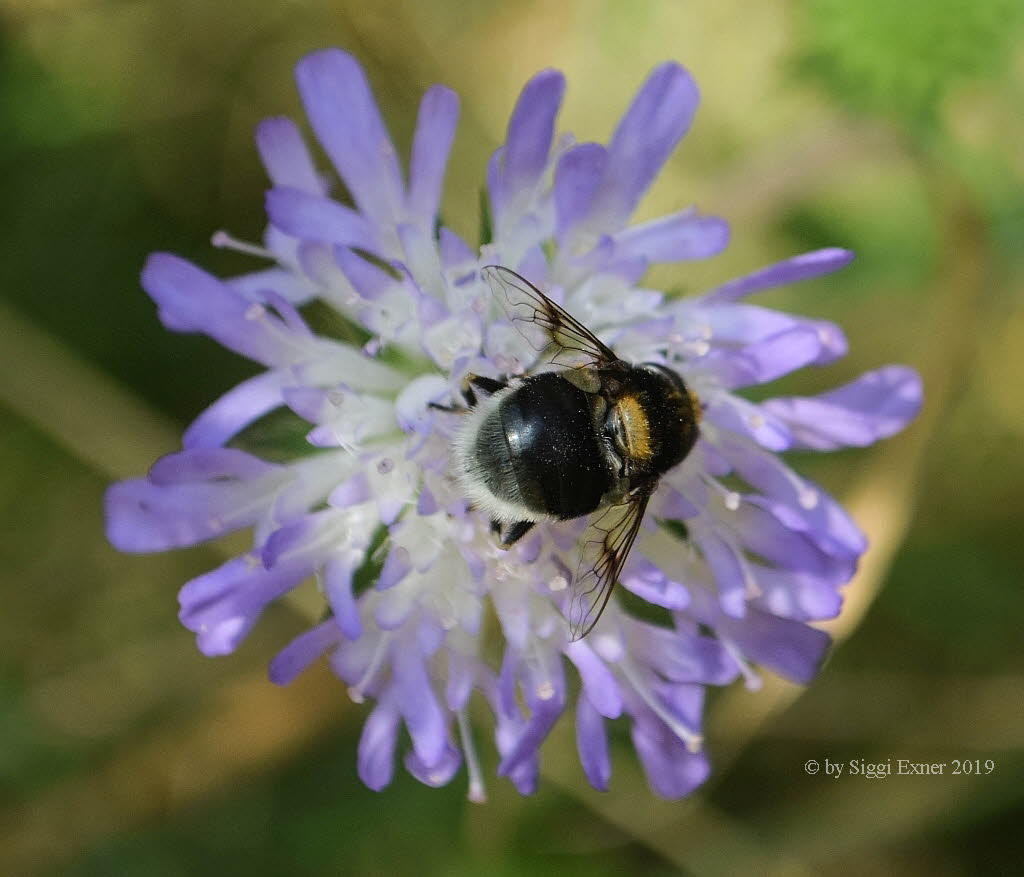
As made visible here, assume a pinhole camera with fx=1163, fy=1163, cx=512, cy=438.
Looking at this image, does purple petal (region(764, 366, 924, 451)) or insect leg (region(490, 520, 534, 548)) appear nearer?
insect leg (region(490, 520, 534, 548))

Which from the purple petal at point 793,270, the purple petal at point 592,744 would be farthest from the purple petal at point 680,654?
the purple petal at point 793,270

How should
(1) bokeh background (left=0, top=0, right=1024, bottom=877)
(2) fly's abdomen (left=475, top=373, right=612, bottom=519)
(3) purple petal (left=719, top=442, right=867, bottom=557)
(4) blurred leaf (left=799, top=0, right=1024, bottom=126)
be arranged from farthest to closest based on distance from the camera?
1. (1) bokeh background (left=0, top=0, right=1024, bottom=877)
2. (4) blurred leaf (left=799, top=0, right=1024, bottom=126)
3. (3) purple petal (left=719, top=442, right=867, bottom=557)
4. (2) fly's abdomen (left=475, top=373, right=612, bottom=519)

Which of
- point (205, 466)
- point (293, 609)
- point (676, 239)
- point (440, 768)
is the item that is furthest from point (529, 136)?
point (293, 609)

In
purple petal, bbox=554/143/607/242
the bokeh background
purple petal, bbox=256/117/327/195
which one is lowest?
the bokeh background

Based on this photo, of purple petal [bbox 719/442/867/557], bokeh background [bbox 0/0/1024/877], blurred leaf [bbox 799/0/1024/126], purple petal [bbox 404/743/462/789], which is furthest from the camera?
bokeh background [bbox 0/0/1024/877]

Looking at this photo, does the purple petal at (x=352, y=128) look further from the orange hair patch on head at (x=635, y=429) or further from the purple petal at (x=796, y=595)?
the purple petal at (x=796, y=595)

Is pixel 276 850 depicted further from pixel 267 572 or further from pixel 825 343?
pixel 825 343

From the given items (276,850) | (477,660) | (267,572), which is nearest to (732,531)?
(477,660)

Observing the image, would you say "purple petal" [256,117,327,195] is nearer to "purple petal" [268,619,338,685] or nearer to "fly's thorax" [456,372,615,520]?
"fly's thorax" [456,372,615,520]

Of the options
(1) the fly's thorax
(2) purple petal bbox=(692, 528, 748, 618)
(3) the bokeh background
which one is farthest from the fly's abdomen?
(3) the bokeh background

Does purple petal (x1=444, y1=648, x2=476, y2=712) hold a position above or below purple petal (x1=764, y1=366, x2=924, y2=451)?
below

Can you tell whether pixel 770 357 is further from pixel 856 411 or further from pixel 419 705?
pixel 419 705
